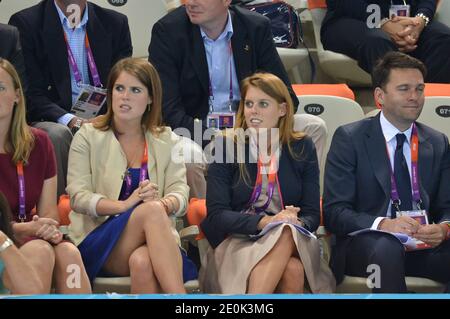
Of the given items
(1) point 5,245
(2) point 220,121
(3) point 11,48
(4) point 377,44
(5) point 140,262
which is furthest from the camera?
(4) point 377,44

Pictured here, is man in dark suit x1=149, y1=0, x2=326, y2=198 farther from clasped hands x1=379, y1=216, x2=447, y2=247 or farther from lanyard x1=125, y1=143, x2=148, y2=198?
clasped hands x1=379, y1=216, x2=447, y2=247

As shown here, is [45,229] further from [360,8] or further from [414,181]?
[360,8]

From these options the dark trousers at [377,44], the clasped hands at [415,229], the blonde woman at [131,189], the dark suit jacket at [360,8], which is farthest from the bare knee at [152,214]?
the dark suit jacket at [360,8]

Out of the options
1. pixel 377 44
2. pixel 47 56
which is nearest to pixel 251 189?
pixel 47 56

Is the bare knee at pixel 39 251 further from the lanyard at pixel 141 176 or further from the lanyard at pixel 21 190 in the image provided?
the lanyard at pixel 141 176

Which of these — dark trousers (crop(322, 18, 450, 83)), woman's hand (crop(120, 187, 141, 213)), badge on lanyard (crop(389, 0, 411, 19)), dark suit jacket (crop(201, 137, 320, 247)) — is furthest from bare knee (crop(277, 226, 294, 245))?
badge on lanyard (crop(389, 0, 411, 19))

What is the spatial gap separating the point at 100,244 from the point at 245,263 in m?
0.52

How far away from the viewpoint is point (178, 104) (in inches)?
184

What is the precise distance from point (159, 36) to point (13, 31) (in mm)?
624

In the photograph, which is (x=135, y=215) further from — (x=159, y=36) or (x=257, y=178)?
(x=159, y=36)

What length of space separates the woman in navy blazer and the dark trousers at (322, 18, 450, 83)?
1.22 meters

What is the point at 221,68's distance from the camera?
4.79 meters

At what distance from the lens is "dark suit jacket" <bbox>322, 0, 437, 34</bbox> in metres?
5.45

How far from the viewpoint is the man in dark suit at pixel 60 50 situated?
15.2 feet
